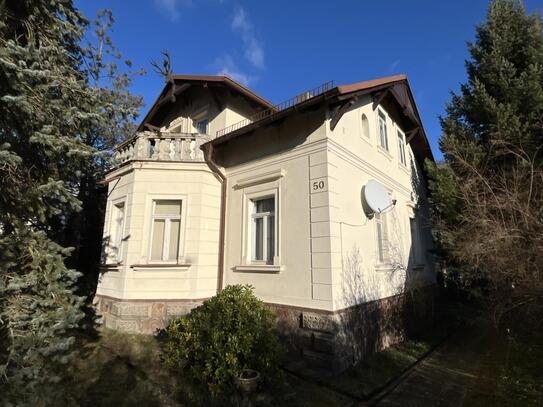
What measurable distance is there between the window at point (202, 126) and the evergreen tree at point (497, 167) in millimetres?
7758

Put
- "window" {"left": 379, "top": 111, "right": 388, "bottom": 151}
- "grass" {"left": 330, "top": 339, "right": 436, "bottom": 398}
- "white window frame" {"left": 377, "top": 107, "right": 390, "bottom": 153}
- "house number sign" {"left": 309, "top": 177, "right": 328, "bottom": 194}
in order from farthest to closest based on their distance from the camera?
1. "window" {"left": 379, "top": 111, "right": 388, "bottom": 151}
2. "white window frame" {"left": 377, "top": 107, "right": 390, "bottom": 153}
3. "house number sign" {"left": 309, "top": 177, "right": 328, "bottom": 194}
4. "grass" {"left": 330, "top": 339, "right": 436, "bottom": 398}

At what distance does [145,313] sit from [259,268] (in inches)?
118

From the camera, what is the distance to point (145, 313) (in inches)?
288

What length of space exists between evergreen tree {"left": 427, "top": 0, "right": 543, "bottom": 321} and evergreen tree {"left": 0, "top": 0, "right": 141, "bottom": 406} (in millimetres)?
7841

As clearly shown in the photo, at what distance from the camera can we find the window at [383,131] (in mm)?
9594

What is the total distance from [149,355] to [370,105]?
27.2 feet

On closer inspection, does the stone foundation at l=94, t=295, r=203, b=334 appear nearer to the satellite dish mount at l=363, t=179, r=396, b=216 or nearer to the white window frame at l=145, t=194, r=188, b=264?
the white window frame at l=145, t=194, r=188, b=264

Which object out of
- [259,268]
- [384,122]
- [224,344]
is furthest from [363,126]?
[224,344]

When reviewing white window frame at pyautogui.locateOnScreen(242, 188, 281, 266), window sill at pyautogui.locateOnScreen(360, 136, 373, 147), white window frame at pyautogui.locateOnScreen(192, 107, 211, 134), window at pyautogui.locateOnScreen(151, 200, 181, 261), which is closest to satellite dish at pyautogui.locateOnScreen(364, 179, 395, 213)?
window sill at pyautogui.locateOnScreen(360, 136, 373, 147)

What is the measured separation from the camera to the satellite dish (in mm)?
7258

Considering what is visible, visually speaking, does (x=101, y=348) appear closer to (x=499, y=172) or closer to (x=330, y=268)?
(x=330, y=268)

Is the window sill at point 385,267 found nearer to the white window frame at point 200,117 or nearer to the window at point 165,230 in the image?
the window at point 165,230

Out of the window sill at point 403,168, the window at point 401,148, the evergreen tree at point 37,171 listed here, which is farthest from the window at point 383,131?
the evergreen tree at point 37,171

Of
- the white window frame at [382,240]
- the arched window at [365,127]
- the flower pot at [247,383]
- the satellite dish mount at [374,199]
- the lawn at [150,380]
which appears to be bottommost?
the lawn at [150,380]
